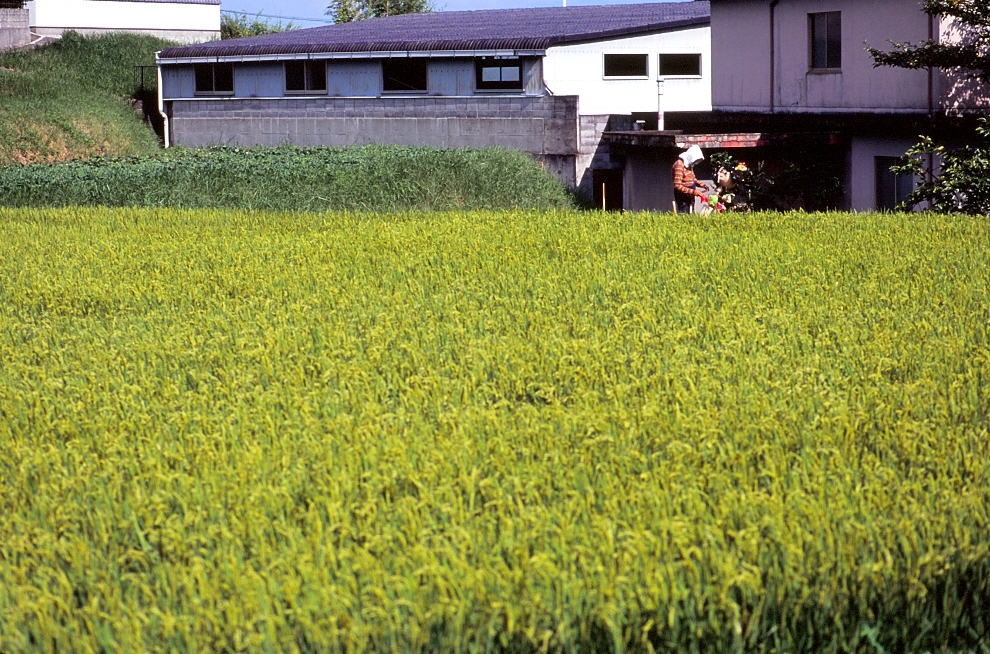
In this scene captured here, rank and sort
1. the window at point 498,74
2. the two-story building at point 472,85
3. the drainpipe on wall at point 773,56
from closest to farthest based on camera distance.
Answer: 1. the drainpipe on wall at point 773,56
2. the two-story building at point 472,85
3. the window at point 498,74

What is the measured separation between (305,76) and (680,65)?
9.95 meters

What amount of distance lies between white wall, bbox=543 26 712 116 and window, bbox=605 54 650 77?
12 cm

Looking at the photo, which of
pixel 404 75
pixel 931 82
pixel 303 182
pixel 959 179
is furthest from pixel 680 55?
pixel 959 179

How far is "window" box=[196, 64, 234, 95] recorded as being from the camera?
3606cm

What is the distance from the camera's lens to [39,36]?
47.0m

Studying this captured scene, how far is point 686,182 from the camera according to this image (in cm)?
2077

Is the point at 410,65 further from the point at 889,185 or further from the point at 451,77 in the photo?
the point at 889,185

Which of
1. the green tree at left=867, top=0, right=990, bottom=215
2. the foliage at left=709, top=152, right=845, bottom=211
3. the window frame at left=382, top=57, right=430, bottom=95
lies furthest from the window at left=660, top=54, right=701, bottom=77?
the green tree at left=867, top=0, right=990, bottom=215

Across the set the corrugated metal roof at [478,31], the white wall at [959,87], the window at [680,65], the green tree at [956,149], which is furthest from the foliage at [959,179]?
the window at [680,65]

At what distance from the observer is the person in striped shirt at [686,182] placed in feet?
68.0

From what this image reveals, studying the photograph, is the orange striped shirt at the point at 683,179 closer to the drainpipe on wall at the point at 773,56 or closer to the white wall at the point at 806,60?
the white wall at the point at 806,60

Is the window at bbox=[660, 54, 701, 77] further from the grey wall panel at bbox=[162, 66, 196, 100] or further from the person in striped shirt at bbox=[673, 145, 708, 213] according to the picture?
the grey wall panel at bbox=[162, 66, 196, 100]

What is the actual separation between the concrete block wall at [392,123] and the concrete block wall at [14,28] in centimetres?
1197

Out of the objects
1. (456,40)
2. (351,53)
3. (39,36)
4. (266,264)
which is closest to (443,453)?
(266,264)
